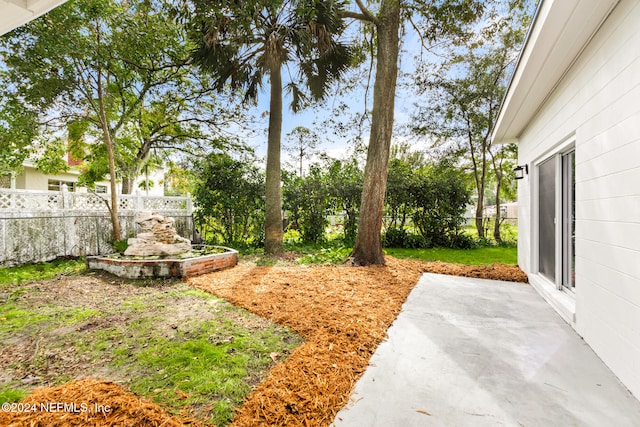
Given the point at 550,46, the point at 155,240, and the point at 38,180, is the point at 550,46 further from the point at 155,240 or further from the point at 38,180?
the point at 38,180

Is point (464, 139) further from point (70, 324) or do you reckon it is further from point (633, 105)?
point (70, 324)

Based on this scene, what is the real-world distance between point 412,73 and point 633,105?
28.4ft

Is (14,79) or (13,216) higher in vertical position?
(14,79)

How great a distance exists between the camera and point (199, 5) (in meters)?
2.93

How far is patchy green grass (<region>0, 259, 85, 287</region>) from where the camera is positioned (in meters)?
4.60

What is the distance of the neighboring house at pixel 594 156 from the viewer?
1898 mm

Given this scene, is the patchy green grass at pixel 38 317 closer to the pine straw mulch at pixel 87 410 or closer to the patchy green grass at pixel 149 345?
the patchy green grass at pixel 149 345

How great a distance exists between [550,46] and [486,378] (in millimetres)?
2936

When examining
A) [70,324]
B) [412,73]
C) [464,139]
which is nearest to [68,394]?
[70,324]

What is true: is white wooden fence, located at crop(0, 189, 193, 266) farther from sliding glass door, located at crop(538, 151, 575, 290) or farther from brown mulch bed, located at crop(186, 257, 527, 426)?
sliding glass door, located at crop(538, 151, 575, 290)

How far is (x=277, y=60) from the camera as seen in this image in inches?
222

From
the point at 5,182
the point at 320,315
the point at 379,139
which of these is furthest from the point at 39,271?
the point at 5,182

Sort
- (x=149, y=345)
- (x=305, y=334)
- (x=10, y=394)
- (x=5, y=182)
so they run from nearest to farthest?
(x=10, y=394)
(x=149, y=345)
(x=305, y=334)
(x=5, y=182)

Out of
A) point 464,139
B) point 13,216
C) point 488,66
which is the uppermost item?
point 488,66
